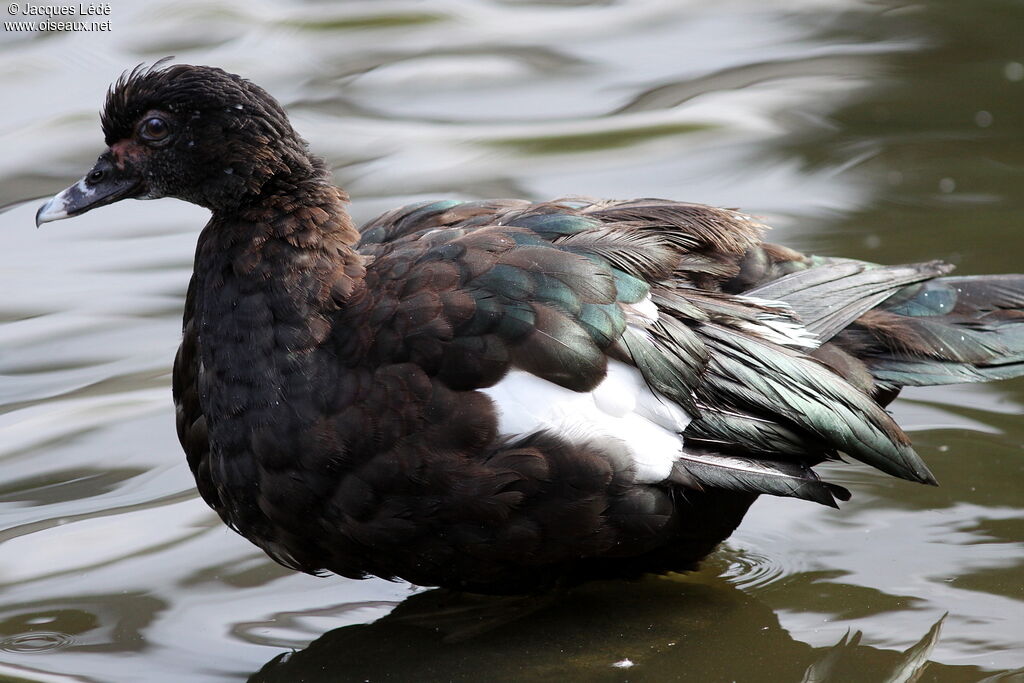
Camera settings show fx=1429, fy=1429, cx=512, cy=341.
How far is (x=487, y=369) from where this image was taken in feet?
13.5

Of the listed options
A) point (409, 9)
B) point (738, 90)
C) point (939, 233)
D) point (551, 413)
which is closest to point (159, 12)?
point (409, 9)

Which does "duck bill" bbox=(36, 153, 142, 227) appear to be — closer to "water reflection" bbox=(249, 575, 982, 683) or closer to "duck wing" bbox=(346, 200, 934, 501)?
"duck wing" bbox=(346, 200, 934, 501)

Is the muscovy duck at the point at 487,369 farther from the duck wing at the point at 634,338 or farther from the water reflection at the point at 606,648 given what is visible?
Answer: the water reflection at the point at 606,648

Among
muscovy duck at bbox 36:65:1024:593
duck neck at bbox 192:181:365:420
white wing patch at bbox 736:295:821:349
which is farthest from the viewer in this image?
white wing patch at bbox 736:295:821:349

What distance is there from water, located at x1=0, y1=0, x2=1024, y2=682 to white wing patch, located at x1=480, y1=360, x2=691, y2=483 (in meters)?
0.62

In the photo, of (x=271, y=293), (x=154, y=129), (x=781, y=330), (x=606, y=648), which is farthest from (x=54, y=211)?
(x=781, y=330)

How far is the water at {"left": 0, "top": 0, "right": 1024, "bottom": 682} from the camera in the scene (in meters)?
4.38

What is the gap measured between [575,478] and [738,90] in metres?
4.88

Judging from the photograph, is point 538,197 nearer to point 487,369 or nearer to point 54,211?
point 54,211

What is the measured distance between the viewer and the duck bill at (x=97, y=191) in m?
4.60

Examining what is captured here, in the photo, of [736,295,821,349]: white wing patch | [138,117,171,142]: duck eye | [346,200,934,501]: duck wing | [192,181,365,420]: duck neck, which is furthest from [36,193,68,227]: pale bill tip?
[736,295,821,349]: white wing patch

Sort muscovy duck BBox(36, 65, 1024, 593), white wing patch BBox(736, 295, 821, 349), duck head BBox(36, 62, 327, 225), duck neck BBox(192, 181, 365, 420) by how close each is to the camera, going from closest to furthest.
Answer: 1. muscovy duck BBox(36, 65, 1024, 593)
2. duck neck BBox(192, 181, 365, 420)
3. duck head BBox(36, 62, 327, 225)
4. white wing patch BBox(736, 295, 821, 349)

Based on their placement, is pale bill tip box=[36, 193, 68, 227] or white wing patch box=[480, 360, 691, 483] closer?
white wing patch box=[480, 360, 691, 483]

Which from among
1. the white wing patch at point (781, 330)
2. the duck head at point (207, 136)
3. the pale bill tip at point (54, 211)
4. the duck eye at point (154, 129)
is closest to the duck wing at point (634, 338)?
the white wing patch at point (781, 330)
